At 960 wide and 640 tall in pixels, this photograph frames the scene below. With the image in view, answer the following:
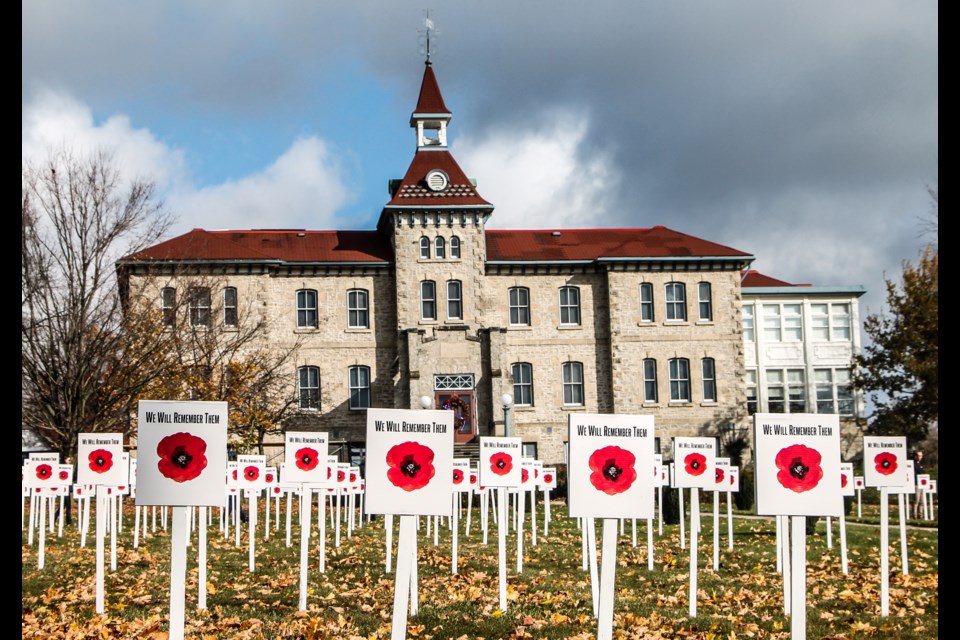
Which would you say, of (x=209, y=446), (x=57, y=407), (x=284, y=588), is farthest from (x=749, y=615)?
(x=57, y=407)

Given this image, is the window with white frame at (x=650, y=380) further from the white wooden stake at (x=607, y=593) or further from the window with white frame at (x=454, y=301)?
the white wooden stake at (x=607, y=593)

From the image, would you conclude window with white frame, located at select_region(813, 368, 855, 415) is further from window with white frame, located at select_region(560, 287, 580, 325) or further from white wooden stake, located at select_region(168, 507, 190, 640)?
white wooden stake, located at select_region(168, 507, 190, 640)

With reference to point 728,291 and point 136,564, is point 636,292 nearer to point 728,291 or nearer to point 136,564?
point 728,291

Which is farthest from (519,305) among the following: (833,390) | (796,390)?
(833,390)

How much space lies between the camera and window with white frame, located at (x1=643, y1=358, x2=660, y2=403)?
51.0m

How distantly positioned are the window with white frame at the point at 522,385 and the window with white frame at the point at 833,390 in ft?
51.3

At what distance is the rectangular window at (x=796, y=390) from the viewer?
5584 centimetres

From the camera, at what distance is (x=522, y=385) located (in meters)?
50.8

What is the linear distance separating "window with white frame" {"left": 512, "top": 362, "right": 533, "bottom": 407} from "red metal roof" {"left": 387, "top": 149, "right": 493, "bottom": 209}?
7.80m

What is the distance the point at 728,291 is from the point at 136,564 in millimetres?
39468

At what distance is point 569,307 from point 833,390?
15.2 meters

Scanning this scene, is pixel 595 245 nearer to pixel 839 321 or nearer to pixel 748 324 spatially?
pixel 748 324

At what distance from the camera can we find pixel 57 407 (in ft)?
92.0

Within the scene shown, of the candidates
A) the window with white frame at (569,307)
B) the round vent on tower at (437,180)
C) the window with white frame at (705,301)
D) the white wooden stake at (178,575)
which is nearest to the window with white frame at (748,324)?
the window with white frame at (705,301)
